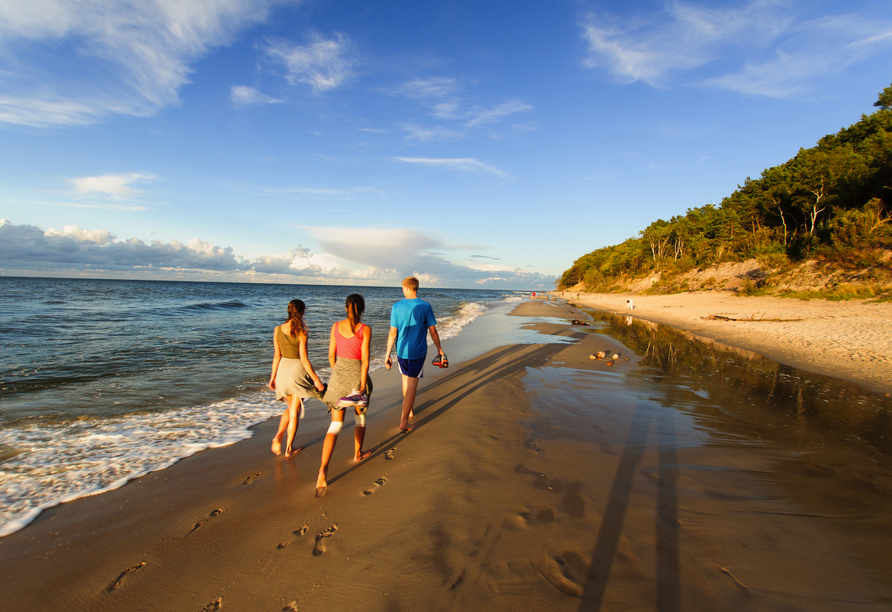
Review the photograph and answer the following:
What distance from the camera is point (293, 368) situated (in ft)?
14.4

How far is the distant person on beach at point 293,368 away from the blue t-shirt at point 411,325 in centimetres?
129

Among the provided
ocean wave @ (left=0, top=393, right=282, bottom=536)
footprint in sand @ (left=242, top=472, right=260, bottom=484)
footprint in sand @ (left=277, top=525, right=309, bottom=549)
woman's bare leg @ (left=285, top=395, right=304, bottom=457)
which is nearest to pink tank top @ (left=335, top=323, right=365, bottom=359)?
woman's bare leg @ (left=285, top=395, right=304, bottom=457)

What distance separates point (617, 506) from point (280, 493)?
3.38 meters

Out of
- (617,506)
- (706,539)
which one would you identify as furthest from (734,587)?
(617,506)

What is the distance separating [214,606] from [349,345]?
2272 millimetres

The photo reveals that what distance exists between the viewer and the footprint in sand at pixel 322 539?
276 centimetres

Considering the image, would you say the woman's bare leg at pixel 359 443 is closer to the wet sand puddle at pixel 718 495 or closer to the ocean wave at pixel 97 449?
the wet sand puddle at pixel 718 495

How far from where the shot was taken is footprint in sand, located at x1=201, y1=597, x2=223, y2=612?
89.8 inches

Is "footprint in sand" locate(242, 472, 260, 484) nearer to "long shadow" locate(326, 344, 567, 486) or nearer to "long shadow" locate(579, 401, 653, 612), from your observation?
"long shadow" locate(326, 344, 567, 486)

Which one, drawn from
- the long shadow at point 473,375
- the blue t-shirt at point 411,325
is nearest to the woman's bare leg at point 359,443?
the long shadow at point 473,375

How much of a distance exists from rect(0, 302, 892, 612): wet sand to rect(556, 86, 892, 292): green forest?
86.6 ft

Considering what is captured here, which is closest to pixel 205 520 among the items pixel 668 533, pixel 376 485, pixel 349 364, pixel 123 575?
pixel 123 575

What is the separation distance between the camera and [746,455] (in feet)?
14.5

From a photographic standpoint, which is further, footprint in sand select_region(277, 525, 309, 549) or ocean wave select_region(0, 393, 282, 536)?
ocean wave select_region(0, 393, 282, 536)
